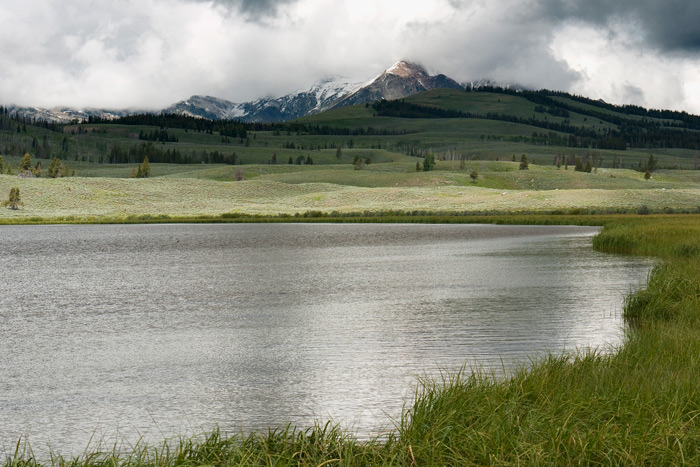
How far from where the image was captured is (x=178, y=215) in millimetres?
88875

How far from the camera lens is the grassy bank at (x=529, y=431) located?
7.15 m

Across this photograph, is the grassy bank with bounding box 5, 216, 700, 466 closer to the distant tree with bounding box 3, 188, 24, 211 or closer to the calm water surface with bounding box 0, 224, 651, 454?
the calm water surface with bounding box 0, 224, 651, 454

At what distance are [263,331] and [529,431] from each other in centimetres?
1015

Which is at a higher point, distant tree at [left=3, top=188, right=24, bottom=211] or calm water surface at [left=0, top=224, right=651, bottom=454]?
calm water surface at [left=0, top=224, right=651, bottom=454]

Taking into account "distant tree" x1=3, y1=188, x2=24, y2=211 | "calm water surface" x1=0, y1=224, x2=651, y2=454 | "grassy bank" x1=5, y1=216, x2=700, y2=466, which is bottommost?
"distant tree" x1=3, y1=188, x2=24, y2=211

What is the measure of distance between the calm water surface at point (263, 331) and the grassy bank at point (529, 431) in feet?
4.84

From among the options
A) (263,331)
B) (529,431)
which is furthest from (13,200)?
(529,431)

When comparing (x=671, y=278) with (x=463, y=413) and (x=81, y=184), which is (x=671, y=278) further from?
(x=81, y=184)

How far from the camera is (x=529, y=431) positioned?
7570mm

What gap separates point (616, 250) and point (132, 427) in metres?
32.8

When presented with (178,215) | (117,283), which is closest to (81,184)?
(178,215)

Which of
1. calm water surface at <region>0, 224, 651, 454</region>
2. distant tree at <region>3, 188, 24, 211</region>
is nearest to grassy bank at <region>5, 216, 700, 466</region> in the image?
→ calm water surface at <region>0, 224, 651, 454</region>

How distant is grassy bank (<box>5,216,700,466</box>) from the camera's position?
282 inches

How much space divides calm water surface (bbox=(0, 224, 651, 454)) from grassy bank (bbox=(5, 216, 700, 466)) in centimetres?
147
